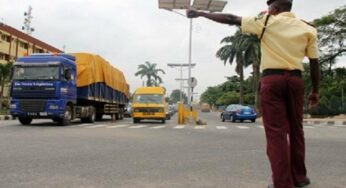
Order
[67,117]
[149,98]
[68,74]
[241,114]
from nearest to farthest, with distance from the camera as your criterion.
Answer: [68,74] < [67,117] < [149,98] < [241,114]

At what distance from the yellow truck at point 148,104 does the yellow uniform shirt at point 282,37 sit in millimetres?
23781

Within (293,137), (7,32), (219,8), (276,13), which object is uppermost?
(7,32)

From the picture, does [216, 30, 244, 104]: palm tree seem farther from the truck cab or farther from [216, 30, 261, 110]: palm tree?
the truck cab

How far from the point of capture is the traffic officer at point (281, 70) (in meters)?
4.90

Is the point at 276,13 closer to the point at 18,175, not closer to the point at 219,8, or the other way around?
the point at 18,175

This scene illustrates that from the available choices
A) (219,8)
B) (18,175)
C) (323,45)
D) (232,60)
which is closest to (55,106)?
(219,8)

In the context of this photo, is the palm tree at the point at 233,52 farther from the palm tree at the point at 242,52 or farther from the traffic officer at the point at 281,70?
the traffic officer at the point at 281,70

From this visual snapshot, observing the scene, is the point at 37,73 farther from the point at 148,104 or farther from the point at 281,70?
the point at 281,70

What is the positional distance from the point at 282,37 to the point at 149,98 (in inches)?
975

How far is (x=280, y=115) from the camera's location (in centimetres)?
495

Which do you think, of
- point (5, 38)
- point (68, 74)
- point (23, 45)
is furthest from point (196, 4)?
point (23, 45)

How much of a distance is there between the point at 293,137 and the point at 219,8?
20347 millimetres

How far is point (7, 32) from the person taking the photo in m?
68.9

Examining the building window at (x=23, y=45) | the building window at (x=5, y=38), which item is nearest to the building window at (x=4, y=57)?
Answer: the building window at (x=5, y=38)
